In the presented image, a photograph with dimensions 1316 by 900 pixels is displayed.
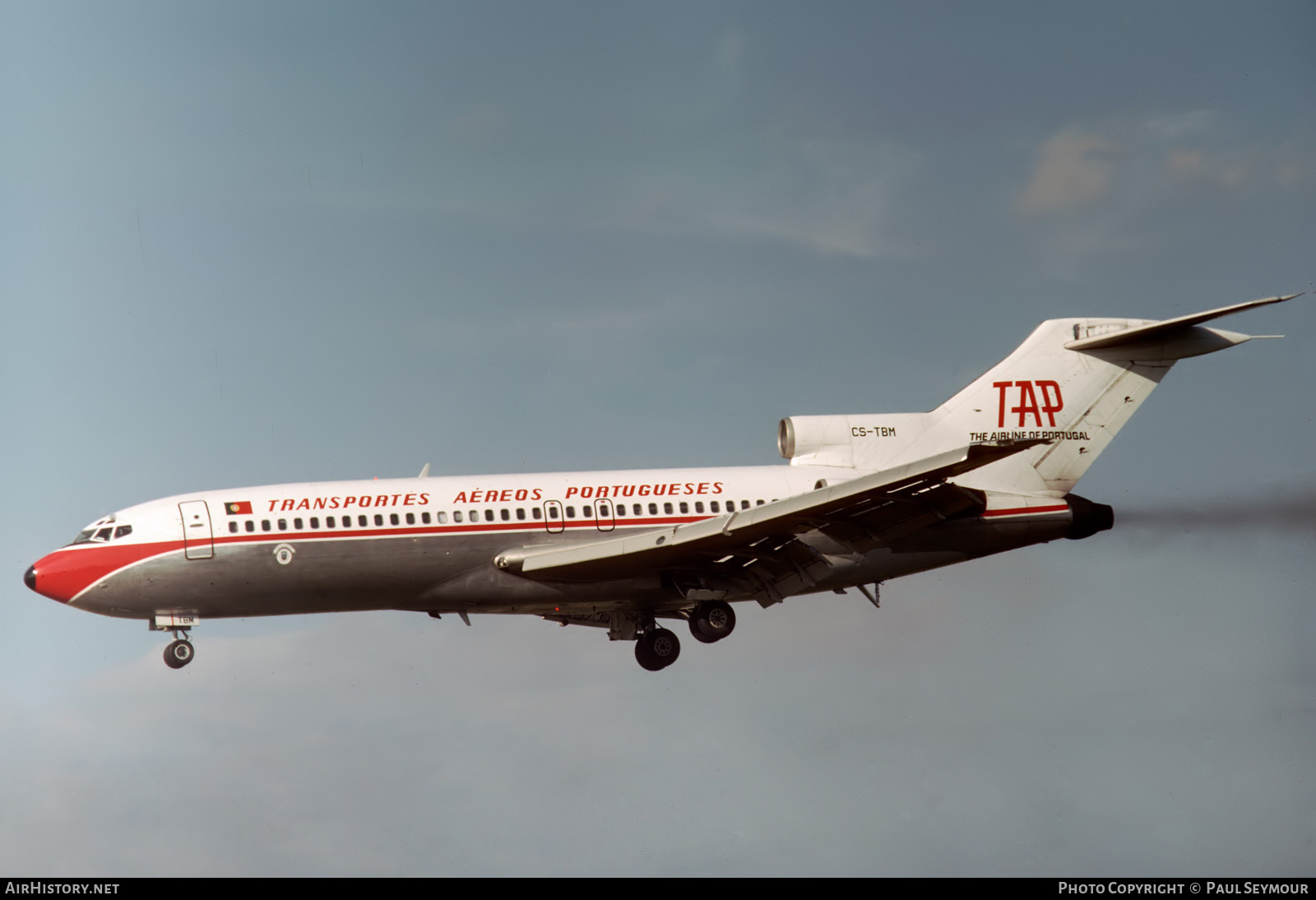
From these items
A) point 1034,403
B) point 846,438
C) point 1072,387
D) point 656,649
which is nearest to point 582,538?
point 656,649

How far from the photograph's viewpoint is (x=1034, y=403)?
4344cm

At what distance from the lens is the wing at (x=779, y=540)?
36.3 meters

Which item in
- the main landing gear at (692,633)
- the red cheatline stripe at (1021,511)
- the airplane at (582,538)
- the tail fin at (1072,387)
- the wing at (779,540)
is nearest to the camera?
the wing at (779,540)

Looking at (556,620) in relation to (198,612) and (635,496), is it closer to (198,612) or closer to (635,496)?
(635,496)

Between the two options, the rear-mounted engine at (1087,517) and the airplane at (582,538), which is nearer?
the airplane at (582,538)

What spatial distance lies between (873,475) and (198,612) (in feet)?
56.7

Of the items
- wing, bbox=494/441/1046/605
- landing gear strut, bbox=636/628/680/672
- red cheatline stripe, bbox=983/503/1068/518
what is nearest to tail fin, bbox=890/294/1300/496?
red cheatline stripe, bbox=983/503/1068/518

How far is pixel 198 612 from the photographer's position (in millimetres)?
38875

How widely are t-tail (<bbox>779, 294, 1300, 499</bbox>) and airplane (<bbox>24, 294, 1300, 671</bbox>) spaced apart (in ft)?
0.42

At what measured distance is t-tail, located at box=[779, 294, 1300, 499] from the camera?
139ft

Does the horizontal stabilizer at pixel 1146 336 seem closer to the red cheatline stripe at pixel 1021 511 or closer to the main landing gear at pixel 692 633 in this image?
the red cheatline stripe at pixel 1021 511

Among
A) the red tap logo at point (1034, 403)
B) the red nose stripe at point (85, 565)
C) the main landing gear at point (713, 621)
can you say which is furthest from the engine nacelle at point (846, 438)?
the red nose stripe at point (85, 565)

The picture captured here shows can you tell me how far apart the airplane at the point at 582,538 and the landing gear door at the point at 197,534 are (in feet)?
0.13
